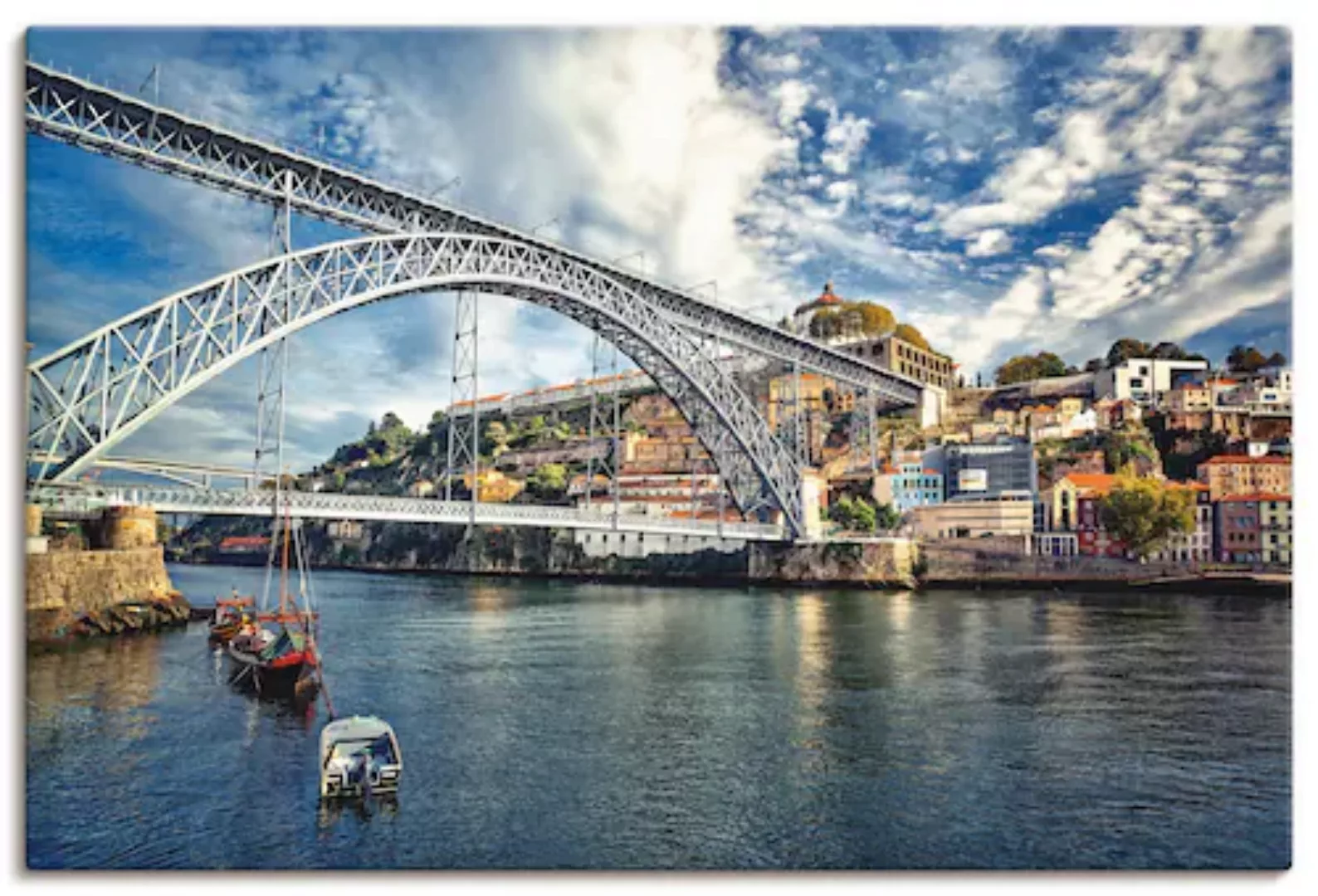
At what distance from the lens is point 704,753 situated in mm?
7688

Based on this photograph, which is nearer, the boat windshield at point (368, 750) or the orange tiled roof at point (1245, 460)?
the boat windshield at point (368, 750)

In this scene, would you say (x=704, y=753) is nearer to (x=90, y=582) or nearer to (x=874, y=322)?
(x=90, y=582)

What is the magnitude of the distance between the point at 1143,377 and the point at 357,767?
1400cm

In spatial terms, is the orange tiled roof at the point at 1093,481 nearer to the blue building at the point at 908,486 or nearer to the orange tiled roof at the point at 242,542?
the blue building at the point at 908,486

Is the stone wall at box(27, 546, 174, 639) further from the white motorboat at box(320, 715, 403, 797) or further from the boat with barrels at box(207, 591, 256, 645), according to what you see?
the white motorboat at box(320, 715, 403, 797)

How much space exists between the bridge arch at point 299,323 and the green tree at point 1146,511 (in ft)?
27.0

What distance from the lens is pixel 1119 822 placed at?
5969 mm

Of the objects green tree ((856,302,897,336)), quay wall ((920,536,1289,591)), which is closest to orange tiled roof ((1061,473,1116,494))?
quay wall ((920,536,1289,591))

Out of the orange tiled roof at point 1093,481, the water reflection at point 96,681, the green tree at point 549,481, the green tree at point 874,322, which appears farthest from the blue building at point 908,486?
the water reflection at point 96,681

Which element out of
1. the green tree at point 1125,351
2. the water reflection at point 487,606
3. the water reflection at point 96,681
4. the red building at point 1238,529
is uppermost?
the green tree at point 1125,351

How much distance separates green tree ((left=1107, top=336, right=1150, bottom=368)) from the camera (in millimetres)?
10664

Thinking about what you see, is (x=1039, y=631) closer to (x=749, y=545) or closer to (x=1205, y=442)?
(x=1205, y=442)

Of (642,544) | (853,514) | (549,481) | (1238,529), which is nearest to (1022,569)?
(853,514)

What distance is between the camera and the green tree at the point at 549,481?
3766 cm
